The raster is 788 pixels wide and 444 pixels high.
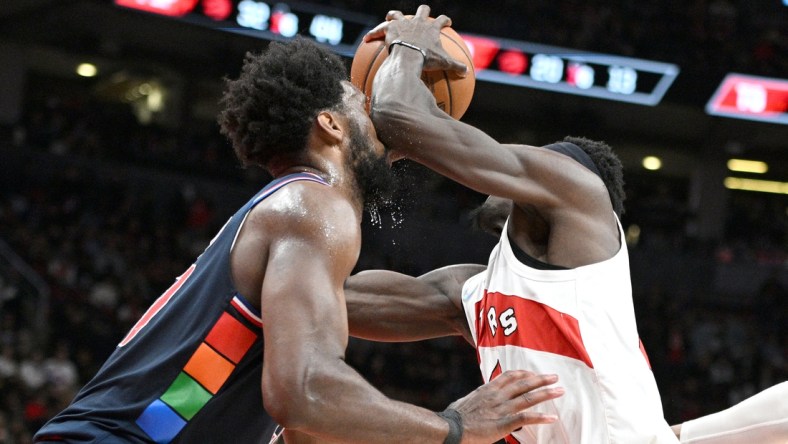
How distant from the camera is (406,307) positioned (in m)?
4.14

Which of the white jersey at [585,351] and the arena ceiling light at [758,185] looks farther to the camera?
the arena ceiling light at [758,185]

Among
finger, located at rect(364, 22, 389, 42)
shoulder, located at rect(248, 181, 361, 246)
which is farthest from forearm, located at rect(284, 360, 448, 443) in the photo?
finger, located at rect(364, 22, 389, 42)

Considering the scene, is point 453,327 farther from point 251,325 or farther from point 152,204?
point 152,204

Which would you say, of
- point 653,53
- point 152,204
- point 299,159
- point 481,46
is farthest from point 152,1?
point 299,159

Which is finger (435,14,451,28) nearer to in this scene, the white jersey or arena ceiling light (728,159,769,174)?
the white jersey

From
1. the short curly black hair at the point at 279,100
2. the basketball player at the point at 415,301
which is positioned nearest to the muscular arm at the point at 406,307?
the basketball player at the point at 415,301

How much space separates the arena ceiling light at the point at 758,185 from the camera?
2138 centimetres

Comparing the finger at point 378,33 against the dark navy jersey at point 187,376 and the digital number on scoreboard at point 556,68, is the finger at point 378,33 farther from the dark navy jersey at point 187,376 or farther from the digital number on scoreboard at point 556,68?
the digital number on scoreboard at point 556,68

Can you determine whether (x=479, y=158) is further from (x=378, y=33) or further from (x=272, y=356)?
(x=272, y=356)

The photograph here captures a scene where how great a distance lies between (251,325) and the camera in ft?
8.23

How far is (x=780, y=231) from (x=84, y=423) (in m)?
18.8

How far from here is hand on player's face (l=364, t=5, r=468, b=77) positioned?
12.1 ft

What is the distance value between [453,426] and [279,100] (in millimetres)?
1003

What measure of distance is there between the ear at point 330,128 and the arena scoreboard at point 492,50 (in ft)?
37.1
